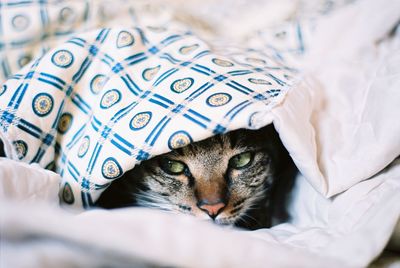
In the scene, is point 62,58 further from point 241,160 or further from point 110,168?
point 241,160

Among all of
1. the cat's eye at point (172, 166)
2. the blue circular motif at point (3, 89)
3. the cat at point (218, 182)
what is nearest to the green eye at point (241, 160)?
the cat at point (218, 182)

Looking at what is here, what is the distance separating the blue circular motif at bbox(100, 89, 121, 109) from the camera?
2.70ft

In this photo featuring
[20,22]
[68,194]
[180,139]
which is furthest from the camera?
[20,22]

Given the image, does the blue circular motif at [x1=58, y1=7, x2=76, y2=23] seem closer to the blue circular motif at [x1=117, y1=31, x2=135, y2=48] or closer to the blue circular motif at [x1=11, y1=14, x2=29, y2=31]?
the blue circular motif at [x1=11, y1=14, x2=29, y2=31]

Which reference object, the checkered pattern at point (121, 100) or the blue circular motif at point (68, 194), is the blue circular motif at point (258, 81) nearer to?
the checkered pattern at point (121, 100)

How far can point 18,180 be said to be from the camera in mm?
695

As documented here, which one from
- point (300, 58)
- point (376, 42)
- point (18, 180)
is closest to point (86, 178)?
point (18, 180)

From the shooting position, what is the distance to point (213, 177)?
2.81 feet

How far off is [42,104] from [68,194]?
188mm

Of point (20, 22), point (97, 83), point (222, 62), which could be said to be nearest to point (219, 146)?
point (222, 62)

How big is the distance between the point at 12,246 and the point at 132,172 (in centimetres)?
46

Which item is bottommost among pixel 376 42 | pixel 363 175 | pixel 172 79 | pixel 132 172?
pixel 132 172

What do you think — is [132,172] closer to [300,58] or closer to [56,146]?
[56,146]

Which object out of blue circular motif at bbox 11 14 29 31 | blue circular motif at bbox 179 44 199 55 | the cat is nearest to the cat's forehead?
the cat
